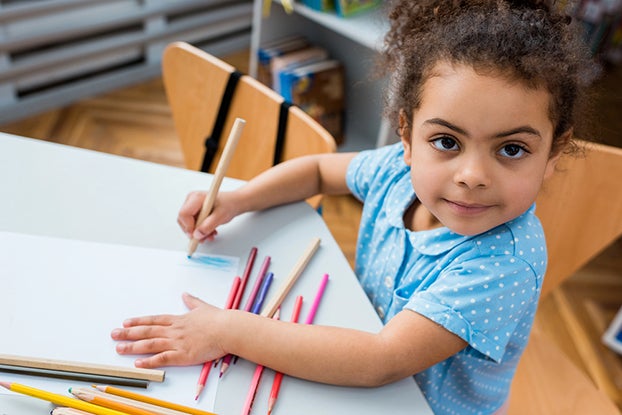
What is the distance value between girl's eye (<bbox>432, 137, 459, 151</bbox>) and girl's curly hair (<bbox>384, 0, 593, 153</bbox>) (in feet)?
0.19

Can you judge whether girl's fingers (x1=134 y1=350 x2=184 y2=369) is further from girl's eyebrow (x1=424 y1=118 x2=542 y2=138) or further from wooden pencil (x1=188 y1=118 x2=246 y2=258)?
girl's eyebrow (x1=424 y1=118 x2=542 y2=138)

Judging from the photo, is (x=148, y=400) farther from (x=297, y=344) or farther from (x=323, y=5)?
(x=323, y=5)

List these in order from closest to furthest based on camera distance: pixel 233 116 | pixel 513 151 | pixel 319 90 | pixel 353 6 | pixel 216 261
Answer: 1. pixel 513 151
2. pixel 216 261
3. pixel 233 116
4. pixel 353 6
5. pixel 319 90

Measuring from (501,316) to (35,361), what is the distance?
1.61 ft

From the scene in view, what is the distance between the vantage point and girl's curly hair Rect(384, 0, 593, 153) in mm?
594

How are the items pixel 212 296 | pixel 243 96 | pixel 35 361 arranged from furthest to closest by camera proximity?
pixel 243 96
pixel 212 296
pixel 35 361

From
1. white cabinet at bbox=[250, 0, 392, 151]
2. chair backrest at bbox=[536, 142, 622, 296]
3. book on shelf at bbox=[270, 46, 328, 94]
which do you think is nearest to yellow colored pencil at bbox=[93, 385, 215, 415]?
chair backrest at bbox=[536, 142, 622, 296]

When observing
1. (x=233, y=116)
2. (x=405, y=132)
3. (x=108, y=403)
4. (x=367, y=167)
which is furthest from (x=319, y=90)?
(x=108, y=403)

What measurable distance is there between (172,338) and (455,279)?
0.32 m

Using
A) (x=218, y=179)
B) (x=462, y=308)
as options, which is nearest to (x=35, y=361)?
(x=218, y=179)

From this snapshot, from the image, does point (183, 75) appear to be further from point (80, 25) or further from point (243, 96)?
point (80, 25)

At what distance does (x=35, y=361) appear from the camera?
56 centimetres

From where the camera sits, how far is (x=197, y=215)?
77 cm

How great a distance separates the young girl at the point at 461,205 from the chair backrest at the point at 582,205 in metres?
0.26
